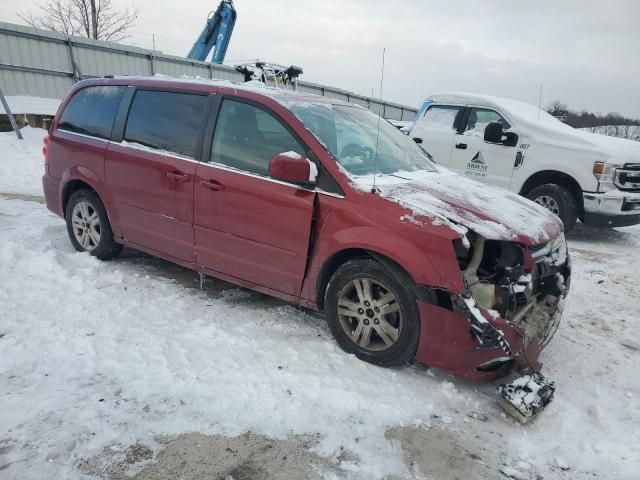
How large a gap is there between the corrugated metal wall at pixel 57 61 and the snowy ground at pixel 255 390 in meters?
8.58

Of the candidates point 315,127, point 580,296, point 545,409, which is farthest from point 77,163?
point 580,296

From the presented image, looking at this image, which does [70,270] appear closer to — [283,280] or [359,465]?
[283,280]

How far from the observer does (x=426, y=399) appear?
300 centimetres

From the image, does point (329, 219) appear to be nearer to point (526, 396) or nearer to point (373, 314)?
point (373, 314)

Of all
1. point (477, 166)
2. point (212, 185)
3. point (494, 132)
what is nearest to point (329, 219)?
point (212, 185)

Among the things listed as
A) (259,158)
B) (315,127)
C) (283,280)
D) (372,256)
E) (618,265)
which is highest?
(315,127)

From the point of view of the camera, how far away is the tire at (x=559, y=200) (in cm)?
683

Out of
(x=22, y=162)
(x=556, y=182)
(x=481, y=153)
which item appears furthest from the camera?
(x=22, y=162)

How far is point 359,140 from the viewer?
3980 millimetres

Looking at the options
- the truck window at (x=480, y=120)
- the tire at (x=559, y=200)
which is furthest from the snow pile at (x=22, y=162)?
the tire at (x=559, y=200)

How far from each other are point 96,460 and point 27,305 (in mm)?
1971

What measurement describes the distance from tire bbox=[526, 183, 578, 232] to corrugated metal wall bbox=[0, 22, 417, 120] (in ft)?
17.0

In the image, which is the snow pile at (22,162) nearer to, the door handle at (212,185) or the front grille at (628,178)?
the door handle at (212,185)

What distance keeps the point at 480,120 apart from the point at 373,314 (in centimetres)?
553
